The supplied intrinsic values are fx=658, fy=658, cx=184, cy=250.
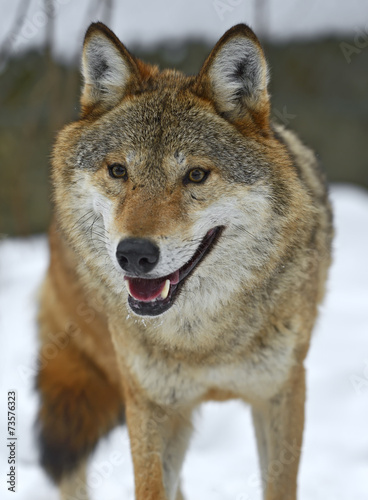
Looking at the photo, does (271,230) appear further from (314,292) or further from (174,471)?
(174,471)

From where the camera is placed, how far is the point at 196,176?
107 inches

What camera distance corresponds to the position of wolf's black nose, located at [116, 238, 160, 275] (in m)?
2.41

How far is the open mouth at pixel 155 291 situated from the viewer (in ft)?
8.40

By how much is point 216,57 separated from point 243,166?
48 cm

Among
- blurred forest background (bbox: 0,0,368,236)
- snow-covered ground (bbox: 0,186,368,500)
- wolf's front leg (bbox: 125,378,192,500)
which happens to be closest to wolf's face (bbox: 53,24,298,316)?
wolf's front leg (bbox: 125,378,192,500)

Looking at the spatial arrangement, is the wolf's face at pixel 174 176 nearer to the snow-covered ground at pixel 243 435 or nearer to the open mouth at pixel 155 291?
the open mouth at pixel 155 291

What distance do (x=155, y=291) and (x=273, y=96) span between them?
20.9 ft

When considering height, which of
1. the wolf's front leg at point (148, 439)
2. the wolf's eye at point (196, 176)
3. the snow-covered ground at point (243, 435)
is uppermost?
the wolf's eye at point (196, 176)

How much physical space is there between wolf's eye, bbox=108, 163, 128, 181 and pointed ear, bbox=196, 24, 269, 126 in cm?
52

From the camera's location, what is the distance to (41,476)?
4141mm

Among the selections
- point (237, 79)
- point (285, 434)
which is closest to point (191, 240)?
point (237, 79)

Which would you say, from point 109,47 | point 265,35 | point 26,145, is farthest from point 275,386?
point 265,35


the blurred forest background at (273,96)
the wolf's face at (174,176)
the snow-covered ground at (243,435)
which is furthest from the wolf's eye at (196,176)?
the blurred forest background at (273,96)

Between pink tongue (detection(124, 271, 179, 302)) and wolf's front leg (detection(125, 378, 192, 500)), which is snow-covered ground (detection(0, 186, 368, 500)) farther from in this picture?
pink tongue (detection(124, 271, 179, 302))
